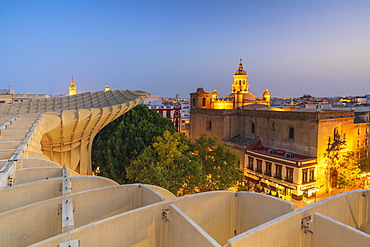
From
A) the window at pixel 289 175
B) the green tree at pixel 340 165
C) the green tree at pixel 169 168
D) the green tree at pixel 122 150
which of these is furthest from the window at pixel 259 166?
the green tree at pixel 169 168

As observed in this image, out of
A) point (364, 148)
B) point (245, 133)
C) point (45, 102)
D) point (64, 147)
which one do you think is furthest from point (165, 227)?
point (364, 148)

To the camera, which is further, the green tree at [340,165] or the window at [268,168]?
the window at [268,168]

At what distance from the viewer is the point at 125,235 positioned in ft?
15.9

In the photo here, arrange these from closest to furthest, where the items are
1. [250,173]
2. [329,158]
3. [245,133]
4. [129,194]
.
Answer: [129,194] < [329,158] < [250,173] < [245,133]

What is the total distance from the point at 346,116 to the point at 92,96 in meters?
27.2

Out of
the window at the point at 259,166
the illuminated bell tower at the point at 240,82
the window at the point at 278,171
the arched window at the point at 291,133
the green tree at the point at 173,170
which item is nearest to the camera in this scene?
the green tree at the point at 173,170

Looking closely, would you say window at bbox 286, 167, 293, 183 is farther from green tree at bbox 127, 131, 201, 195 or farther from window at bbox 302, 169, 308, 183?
green tree at bbox 127, 131, 201, 195

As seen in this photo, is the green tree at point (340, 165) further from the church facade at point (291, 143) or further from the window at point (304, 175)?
the window at point (304, 175)

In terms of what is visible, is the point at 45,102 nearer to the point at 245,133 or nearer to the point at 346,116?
the point at 245,133

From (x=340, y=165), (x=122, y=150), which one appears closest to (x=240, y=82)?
(x=340, y=165)

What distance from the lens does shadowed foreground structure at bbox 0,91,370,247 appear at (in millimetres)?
4480

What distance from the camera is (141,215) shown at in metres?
5.05

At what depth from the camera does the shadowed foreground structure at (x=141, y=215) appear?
14.7 ft

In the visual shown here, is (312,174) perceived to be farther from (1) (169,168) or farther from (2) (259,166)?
(1) (169,168)
